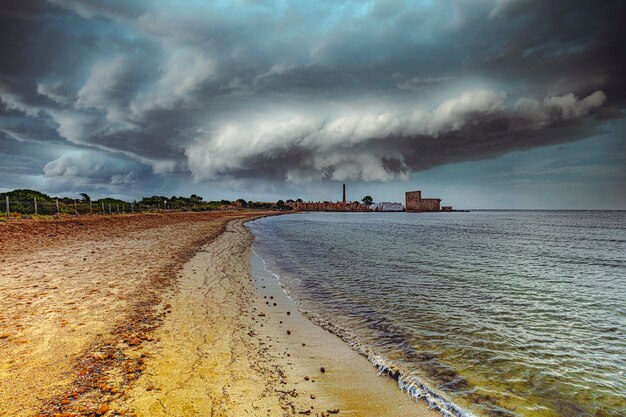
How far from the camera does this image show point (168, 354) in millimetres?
6906

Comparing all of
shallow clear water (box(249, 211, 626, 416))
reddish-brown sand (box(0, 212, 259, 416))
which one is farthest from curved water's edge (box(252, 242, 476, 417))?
reddish-brown sand (box(0, 212, 259, 416))

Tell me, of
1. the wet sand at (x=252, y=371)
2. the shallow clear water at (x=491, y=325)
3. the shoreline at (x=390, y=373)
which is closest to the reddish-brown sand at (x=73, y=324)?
the wet sand at (x=252, y=371)

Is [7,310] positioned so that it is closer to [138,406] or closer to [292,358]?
[138,406]

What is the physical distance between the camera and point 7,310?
903cm

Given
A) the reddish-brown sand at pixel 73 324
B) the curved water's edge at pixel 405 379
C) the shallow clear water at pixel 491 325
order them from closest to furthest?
the reddish-brown sand at pixel 73 324 < the curved water's edge at pixel 405 379 < the shallow clear water at pixel 491 325

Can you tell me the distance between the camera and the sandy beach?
17.0 ft

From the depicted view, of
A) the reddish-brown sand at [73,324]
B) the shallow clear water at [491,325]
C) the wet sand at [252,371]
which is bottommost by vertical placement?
the shallow clear water at [491,325]

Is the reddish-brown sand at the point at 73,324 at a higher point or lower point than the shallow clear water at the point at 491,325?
higher

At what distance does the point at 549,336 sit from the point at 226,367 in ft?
31.2

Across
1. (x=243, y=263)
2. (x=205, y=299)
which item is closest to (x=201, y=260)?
(x=243, y=263)

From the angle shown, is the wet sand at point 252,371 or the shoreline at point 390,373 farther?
the shoreline at point 390,373

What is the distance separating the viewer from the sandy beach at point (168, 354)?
518cm

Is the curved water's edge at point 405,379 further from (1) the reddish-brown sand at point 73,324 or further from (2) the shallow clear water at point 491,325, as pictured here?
(1) the reddish-brown sand at point 73,324

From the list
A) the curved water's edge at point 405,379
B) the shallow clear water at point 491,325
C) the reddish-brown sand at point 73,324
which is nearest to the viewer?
the reddish-brown sand at point 73,324
